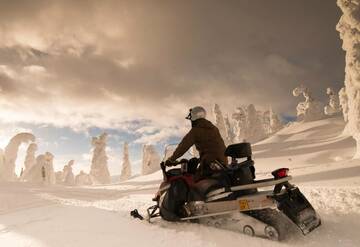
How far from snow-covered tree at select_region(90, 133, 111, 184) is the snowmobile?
202 feet

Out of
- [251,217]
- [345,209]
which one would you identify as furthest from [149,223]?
[345,209]

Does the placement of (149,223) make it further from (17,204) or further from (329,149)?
(329,149)

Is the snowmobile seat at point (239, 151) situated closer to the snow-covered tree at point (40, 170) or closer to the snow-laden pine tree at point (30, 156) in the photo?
the snow-covered tree at point (40, 170)

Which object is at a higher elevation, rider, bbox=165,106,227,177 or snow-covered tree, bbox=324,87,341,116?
snow-covered tree, bbox=324,87,341,116

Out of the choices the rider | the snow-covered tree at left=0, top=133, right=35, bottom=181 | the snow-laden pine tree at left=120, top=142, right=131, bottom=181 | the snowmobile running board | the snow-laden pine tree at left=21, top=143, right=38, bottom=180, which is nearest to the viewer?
the snowmobile running board

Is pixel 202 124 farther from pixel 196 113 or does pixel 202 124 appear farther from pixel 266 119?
pixel 266 119

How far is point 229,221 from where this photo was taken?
4.46 m

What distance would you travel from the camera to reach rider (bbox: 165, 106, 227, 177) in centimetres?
508

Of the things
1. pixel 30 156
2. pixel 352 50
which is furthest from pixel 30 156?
pixel 352 50

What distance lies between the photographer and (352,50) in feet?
84.0

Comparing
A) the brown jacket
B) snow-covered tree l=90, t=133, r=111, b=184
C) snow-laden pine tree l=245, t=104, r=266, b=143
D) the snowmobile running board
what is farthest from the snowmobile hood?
snow-laden pine tree l=245, t=104, r=266, b=143

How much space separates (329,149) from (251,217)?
38713 mm

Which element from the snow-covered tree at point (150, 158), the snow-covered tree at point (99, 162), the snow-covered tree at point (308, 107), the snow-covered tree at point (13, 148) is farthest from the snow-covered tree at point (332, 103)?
the snow-covered tree at point (13, 148)

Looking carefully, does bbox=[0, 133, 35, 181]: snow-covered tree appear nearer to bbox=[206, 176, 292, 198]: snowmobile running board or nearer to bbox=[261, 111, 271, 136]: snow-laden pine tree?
bbox=[206, 176, 292, 198]: snowmobile running board
